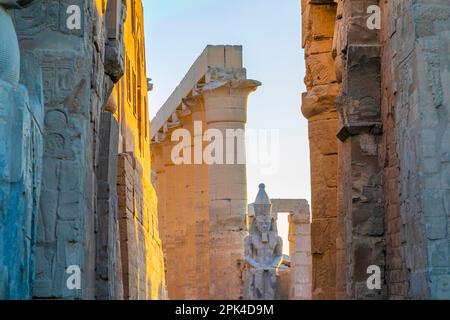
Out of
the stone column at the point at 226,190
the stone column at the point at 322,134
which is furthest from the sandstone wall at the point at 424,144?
the stone column at the point at 226,190

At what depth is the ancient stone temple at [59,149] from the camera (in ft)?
22.1

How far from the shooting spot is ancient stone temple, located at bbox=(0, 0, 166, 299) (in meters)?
6.74

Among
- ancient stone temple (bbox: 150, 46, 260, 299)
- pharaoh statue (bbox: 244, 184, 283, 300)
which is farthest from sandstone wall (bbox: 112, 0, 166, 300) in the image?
pharaoh statue (bbox: 244, 184, 283, 300)

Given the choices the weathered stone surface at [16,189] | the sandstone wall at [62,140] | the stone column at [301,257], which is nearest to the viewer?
the weathered stone surface at [16,189]

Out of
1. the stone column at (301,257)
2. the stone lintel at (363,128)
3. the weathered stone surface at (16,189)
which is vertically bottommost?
the stone column at (301,257)

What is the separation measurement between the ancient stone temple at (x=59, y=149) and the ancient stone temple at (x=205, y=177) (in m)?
9.78

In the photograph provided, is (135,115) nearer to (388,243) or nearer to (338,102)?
(338,102)

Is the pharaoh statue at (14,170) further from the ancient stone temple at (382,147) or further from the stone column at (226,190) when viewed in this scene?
the stone column at (226,190)

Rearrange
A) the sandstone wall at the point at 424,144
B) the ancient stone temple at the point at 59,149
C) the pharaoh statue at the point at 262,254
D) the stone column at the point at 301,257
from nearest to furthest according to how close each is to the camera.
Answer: the ancient stone temple at the point at 59,149
the sandstone wall at the point at 424,144
the pharaoh statue at the point at 262,254
the stone column at the point at 301,257

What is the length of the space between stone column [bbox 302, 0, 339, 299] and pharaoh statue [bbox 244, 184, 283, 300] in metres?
8.68

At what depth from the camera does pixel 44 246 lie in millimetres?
8242

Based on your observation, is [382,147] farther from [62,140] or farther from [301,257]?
[301,257]
